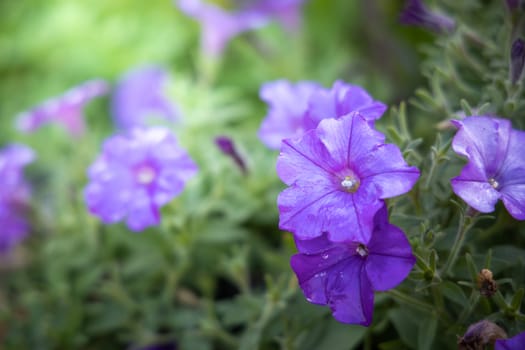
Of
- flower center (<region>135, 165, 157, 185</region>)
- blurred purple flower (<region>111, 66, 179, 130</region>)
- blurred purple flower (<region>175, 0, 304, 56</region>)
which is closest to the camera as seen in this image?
flower center (<region>135, 165, 157, 185</region>)

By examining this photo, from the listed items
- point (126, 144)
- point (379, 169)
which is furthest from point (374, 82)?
point (379, 169)

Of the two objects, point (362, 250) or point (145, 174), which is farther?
point (145, 174)

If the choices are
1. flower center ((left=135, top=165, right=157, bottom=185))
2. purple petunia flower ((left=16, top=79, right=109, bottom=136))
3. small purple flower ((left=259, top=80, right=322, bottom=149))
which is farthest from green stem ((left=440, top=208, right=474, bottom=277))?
purple petunia flower ((left=16, top=79, right=109, bottom=136))

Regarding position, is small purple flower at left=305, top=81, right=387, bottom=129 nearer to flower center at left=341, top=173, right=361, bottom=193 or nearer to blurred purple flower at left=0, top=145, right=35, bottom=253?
flower center at left=341, top=173, right=361, bottom=193

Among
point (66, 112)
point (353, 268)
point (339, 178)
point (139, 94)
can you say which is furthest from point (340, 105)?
point (139, 94)

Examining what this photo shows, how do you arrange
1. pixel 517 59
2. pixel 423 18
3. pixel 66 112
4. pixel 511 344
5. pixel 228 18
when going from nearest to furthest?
pixel 511 344
pixel 517 59
pixel 423 18
pixel 66 112
pixel 228 18

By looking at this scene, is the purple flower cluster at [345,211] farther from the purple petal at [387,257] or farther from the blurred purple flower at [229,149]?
the blurred purple flower at [229,149]

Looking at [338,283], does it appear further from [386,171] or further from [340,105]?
[340,105]
